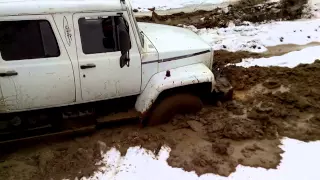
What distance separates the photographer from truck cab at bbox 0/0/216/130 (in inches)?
167

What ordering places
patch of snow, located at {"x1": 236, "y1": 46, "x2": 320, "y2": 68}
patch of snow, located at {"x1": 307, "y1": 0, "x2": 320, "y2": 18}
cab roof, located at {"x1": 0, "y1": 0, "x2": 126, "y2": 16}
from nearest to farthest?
1. cab roof, located at {"x1": 0, "y1": 0, "x2": 126, "y2": 16}
2. patch of snow, located at {"x1": 236, "y1": 46, "x2": 320, "y2": 68}
3. patch of snow, located at {"x1": 307, "y1": 0, "x2": 320, "y2": 18}

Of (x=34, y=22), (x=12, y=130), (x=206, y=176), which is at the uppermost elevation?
(x=34, y=22)

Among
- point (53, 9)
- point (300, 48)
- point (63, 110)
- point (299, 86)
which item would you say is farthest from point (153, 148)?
point (300, 48)

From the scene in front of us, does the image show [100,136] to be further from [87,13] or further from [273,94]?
[273,94]

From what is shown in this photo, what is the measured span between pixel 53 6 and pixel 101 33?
65 cm

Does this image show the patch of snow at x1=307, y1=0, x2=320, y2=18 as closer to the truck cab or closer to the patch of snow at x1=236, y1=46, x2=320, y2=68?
the patch of snow at x1=236, y1=46, x2=320, y2=68

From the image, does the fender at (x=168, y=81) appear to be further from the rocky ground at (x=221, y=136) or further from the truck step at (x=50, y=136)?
the truck step at (x=50, y=136)

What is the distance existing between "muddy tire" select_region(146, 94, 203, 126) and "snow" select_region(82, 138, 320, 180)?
0.49 m

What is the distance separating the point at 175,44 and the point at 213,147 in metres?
1.54

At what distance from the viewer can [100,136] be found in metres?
5.12

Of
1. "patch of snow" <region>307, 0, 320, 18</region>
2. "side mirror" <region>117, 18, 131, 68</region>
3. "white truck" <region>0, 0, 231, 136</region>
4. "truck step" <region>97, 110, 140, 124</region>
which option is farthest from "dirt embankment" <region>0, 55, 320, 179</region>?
A: "patch of snow" <region>307, 0, 320, 18</region>

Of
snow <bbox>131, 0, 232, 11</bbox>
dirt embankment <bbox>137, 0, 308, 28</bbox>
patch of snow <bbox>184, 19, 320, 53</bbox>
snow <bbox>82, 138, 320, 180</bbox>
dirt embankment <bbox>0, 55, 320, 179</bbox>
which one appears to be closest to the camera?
snow <bbox>82, 138, 320, 180</bbox>

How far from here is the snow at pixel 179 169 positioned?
4445mm

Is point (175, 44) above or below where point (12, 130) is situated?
above
